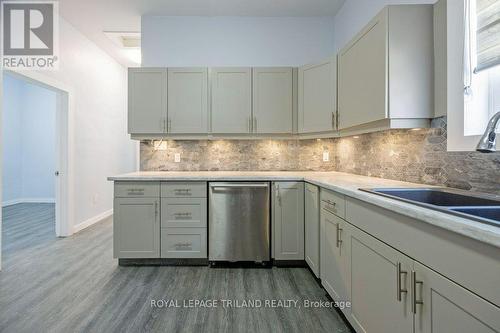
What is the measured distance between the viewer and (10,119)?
18.5ft

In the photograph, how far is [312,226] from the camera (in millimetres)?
2396

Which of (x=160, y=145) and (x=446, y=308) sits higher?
(x=160, y=145)

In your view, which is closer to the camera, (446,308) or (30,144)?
(446,308)

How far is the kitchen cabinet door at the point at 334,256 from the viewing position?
1.73 meters

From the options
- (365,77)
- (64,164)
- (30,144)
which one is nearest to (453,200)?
(365,77)

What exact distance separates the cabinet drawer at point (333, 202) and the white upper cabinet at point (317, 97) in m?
0.88

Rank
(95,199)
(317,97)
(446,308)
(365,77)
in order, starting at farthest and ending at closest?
(95,199), (317,97), (365,77), (446,308)

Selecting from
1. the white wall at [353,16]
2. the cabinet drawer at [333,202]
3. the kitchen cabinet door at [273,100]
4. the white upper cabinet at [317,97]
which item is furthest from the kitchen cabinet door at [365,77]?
the kitchen cabinet door at [273,100]

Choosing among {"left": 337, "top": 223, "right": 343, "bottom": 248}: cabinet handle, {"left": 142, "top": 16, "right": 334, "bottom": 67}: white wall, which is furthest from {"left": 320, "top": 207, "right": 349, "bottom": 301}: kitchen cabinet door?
{"left": 142, "top": 16, "right": 334, "bottom": 67}: white wall

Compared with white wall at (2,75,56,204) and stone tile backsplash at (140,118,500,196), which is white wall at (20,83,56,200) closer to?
white wall at (2,75,56,204)

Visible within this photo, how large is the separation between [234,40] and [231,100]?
891 millimetres

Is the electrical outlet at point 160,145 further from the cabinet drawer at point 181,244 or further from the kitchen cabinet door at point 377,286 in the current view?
the kitchen cabinet door at point 377,286

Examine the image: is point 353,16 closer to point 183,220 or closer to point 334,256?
point 334,256

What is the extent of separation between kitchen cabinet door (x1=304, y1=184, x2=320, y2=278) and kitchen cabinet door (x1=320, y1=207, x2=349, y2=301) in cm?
11
